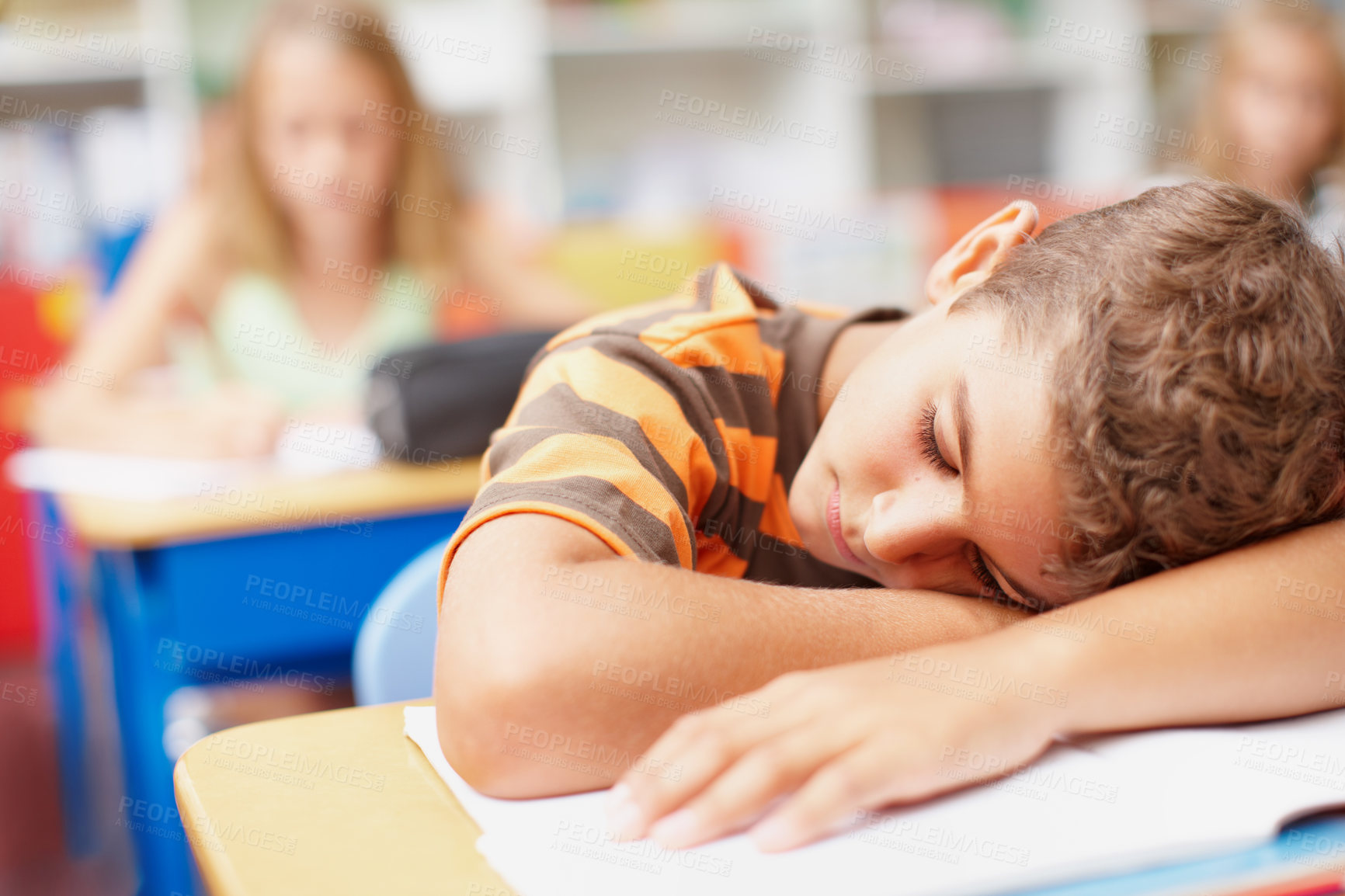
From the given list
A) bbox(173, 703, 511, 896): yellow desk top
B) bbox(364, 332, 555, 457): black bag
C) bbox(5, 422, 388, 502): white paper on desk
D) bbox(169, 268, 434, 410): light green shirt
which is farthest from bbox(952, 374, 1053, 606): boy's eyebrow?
bbox(169, 268, 434, 410): light green shirt

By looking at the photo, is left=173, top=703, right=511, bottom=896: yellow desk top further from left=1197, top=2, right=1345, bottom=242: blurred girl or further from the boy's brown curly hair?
left=1197, top=2, right=1345, bottom=242: blurred girl

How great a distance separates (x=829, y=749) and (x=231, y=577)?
34.6 inches

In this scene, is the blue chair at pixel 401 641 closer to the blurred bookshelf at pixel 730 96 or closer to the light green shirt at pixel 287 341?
the light green shirt at pixel 287 341

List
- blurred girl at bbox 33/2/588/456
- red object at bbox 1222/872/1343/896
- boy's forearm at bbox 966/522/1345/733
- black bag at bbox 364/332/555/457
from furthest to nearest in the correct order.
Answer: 1. blurred girl at bbox 33/2/588/456
2. black bag at bbox 364/332/555/457
3. boy's forearm at bbox 966/522/1345/733
4. red object at bbox 1222/872/1343/896

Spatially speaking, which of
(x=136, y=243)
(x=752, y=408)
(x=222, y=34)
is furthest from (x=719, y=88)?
(x=752, y=408)

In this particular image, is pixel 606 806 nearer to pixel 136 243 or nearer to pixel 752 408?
pixel 752 408

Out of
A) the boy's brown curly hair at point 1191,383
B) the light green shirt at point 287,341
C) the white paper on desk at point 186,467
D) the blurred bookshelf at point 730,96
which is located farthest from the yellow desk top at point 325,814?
the blurred bookshelf at point 730,96

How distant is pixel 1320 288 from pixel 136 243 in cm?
199

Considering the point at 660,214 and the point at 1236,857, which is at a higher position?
the point at 660,214

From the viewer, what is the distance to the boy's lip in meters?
0.68

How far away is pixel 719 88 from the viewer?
3387 millimetres

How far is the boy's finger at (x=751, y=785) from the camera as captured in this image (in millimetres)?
422

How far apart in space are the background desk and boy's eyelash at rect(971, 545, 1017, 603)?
69 centimetres

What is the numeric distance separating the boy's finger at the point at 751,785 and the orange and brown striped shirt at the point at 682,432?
127 mm
